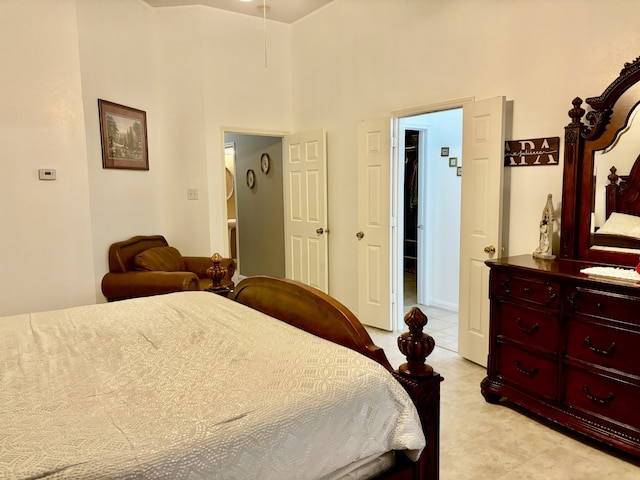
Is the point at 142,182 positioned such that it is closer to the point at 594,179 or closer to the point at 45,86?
the point at 45,86

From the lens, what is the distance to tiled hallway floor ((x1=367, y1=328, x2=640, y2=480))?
6.88 feet

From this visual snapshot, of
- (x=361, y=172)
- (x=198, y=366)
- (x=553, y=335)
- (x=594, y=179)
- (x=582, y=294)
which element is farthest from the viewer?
(x=361, y=172)

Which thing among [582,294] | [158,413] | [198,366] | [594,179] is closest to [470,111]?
[594,179]

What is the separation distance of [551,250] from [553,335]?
66cm

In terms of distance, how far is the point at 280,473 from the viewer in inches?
44.1

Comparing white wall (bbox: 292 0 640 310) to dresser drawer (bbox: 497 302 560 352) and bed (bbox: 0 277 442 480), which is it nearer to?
dresser drawer (bbox: 497 302 560 352)

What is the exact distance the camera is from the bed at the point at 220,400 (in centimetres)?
101

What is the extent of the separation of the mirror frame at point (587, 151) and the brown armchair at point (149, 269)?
2442 millimetres

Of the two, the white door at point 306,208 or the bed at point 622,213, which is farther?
the white door at point 306,208

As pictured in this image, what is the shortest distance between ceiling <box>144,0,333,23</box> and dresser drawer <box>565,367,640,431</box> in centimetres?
399

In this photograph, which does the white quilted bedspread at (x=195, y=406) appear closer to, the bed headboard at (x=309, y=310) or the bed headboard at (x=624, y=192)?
the bed headboard at (x=309, y=310)

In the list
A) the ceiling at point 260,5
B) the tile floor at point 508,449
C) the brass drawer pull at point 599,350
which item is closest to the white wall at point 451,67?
the ceiling at point 260,5

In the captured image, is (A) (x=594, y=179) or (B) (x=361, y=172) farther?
(B) (x=361, y=172)

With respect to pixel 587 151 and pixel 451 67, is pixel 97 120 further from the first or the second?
pixel 587 151
